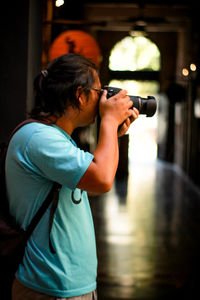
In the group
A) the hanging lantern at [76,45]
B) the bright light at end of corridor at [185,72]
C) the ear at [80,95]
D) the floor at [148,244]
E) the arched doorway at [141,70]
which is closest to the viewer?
the ear at [80,95]

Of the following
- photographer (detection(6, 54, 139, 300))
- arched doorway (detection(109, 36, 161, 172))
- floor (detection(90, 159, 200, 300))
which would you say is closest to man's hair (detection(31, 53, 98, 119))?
photographer (detection(6, 54, 139, 300))

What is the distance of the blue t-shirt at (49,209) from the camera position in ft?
3.14

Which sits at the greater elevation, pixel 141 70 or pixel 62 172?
pixel 141 70

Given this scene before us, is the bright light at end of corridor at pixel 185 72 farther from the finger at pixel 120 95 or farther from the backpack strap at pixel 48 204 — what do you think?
the backpack strap at pixel 48 204

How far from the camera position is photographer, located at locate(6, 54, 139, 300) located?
96 cm

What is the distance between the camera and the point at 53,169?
96 cm

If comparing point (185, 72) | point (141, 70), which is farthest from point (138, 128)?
point (141, 70)

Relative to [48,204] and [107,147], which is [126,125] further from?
[48,204]

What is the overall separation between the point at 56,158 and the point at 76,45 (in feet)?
11.2

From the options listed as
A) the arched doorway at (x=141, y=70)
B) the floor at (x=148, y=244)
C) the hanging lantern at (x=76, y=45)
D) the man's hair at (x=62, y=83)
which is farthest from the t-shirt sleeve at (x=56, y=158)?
the arched doorway at (x=141, y=70)

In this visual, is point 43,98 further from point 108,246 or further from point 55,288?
point 108,246

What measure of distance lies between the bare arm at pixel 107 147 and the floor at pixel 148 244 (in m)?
1.16

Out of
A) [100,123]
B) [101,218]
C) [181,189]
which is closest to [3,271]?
[100,123]

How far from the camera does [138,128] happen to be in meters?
6.52
